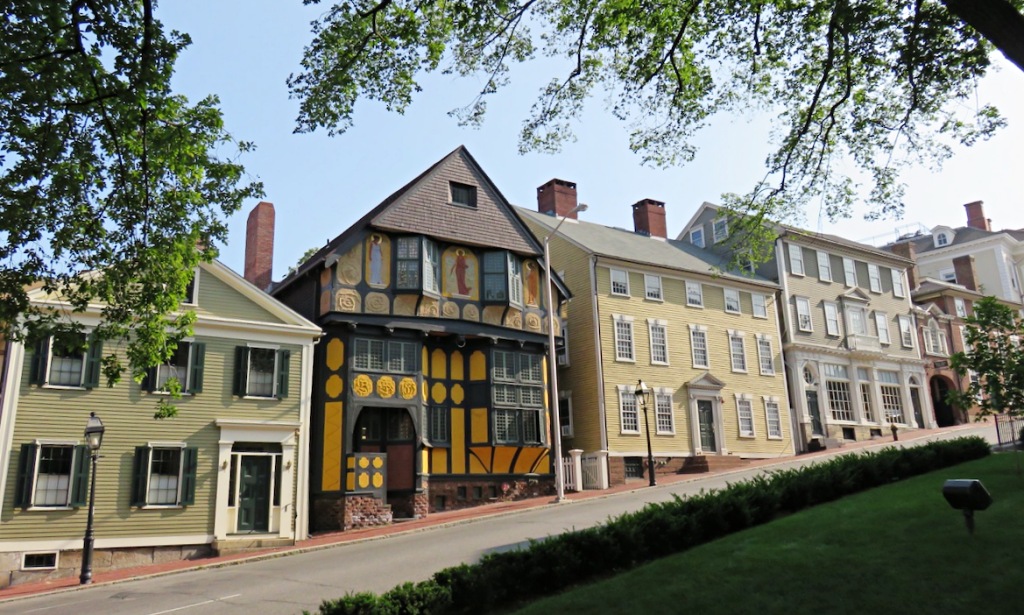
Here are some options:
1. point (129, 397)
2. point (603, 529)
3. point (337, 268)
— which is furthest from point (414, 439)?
point (603, 529)

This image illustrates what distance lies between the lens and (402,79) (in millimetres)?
13234

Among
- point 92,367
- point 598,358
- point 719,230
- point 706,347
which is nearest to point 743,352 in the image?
point 706,347

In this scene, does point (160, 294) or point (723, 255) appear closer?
point (160, 294)

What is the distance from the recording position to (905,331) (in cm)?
4647

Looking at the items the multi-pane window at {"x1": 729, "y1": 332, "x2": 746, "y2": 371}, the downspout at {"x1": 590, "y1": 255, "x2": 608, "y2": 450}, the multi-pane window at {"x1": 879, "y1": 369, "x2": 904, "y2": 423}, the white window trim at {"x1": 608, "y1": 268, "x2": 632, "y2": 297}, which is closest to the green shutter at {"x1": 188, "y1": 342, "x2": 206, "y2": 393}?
the downspout at {"x1": 590, "y1": 255, "x2": 608, "y2": 450}

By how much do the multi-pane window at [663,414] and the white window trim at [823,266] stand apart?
545 inches

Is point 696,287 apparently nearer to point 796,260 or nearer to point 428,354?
point 796,260

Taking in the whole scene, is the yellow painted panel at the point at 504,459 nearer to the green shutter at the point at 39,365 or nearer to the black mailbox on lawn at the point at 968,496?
the green shutter at the point at 39,365

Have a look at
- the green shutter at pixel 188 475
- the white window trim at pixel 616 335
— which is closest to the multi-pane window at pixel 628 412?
the white window trim at pixel 616 335

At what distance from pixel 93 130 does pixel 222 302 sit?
41.4 ft

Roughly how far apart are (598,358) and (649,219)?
41.8 feet

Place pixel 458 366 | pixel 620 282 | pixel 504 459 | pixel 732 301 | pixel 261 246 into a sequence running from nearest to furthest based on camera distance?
1. pixel 504 459
2. pixel 458 366
3. pixel 261 246
4. pixel 620 282
5. pixel 732 301

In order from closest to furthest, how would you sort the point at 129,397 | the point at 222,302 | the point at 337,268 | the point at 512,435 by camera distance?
the point at 129,397 → the point at 222,302 → the point at 337,268 → the point at 512,435

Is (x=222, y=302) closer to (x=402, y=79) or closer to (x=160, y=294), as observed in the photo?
(x=160, y=294)
